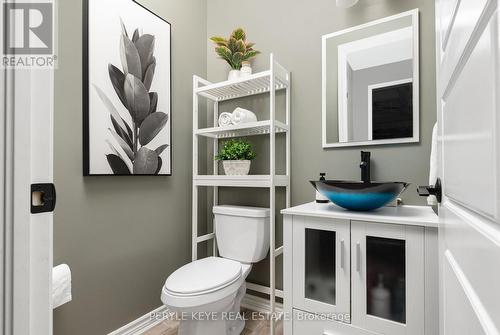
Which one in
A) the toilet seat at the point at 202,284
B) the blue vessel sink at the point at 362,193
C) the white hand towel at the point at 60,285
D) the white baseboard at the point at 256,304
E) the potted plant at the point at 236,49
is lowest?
the white baseboard at the point at 256,304

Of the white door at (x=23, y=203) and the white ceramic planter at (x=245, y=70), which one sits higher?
the white ceramic planter at (x=245, y=70)

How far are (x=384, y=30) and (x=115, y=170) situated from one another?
5.90 ft

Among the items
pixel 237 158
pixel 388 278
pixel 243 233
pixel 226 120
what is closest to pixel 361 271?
pixel 388 278

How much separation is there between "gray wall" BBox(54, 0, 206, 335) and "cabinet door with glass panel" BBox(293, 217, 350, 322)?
3.31ft

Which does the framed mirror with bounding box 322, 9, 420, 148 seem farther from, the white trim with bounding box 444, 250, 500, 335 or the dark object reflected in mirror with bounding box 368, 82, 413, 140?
the white trim with bounding box 444, 250, 500, 335

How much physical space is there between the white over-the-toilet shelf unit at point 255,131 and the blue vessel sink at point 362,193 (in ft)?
1.49

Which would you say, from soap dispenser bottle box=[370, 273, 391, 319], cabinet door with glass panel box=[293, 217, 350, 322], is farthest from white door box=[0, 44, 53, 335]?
soap dispenser bottle box=[370, 273, 391, 319]

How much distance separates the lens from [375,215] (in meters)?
1.14

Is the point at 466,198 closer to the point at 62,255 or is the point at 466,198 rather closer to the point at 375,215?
the point at 375,215

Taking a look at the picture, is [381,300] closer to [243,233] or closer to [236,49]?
[243,233]

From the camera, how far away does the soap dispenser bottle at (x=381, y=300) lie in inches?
42.7

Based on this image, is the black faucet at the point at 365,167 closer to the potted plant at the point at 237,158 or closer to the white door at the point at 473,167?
the potted plant at the point at 237,158

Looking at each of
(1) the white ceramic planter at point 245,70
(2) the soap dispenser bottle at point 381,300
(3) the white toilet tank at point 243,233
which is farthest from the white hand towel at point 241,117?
(2) the soap dispenser bottle at point 381,300

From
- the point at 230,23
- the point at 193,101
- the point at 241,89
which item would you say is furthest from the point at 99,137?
the point at 230,23
